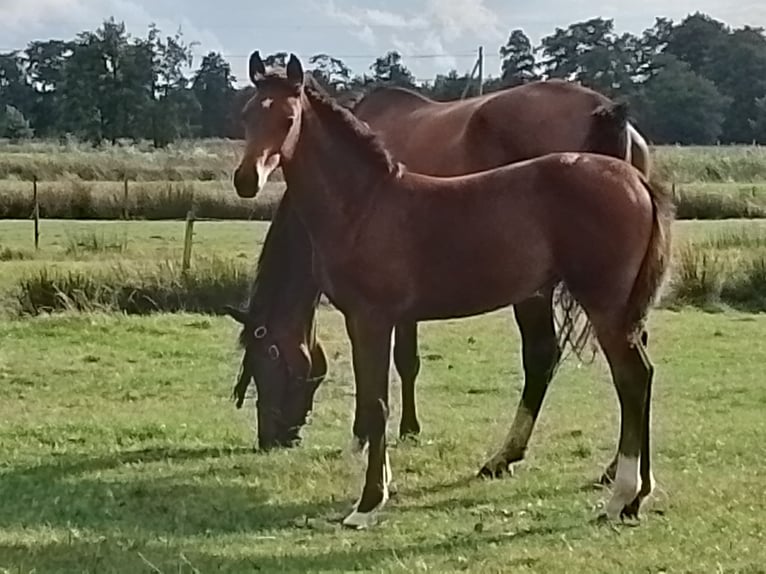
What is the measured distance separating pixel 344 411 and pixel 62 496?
2.99 m

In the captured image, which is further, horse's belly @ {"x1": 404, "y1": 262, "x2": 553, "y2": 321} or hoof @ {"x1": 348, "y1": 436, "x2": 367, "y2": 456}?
hoof @ {"x1": 348, "y1": 436, "x2": 367, "y2": 456}

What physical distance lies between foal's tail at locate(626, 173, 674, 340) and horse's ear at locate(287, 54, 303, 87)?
1.71 meters

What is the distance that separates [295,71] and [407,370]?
2.76m

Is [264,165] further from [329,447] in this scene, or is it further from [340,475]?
[329,447]

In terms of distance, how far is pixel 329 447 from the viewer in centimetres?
710

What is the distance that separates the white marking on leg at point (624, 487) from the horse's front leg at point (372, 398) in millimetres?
1097

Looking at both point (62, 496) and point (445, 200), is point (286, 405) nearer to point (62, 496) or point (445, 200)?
point (62, 496)

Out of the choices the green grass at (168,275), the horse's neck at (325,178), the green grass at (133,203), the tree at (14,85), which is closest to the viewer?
the horse's neck at (325,178)

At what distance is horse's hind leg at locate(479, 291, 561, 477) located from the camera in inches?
262

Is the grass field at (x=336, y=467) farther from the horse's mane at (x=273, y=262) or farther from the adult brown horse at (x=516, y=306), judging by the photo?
the horse's mane at (x=273, y=262)

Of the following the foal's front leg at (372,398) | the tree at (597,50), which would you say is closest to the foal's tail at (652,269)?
the foal's front leg at (372,398)

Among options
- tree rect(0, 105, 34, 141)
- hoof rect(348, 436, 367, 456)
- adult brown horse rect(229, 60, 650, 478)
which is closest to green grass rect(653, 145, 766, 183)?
adult brown horse rect(229, 60, 650, 478)

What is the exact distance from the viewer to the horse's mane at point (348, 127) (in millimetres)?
5641

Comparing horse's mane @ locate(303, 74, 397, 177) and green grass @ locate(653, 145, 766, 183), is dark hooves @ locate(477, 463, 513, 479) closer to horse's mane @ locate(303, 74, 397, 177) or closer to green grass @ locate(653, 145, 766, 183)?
horse's mane @ locate(303, 74, 397, 177)
